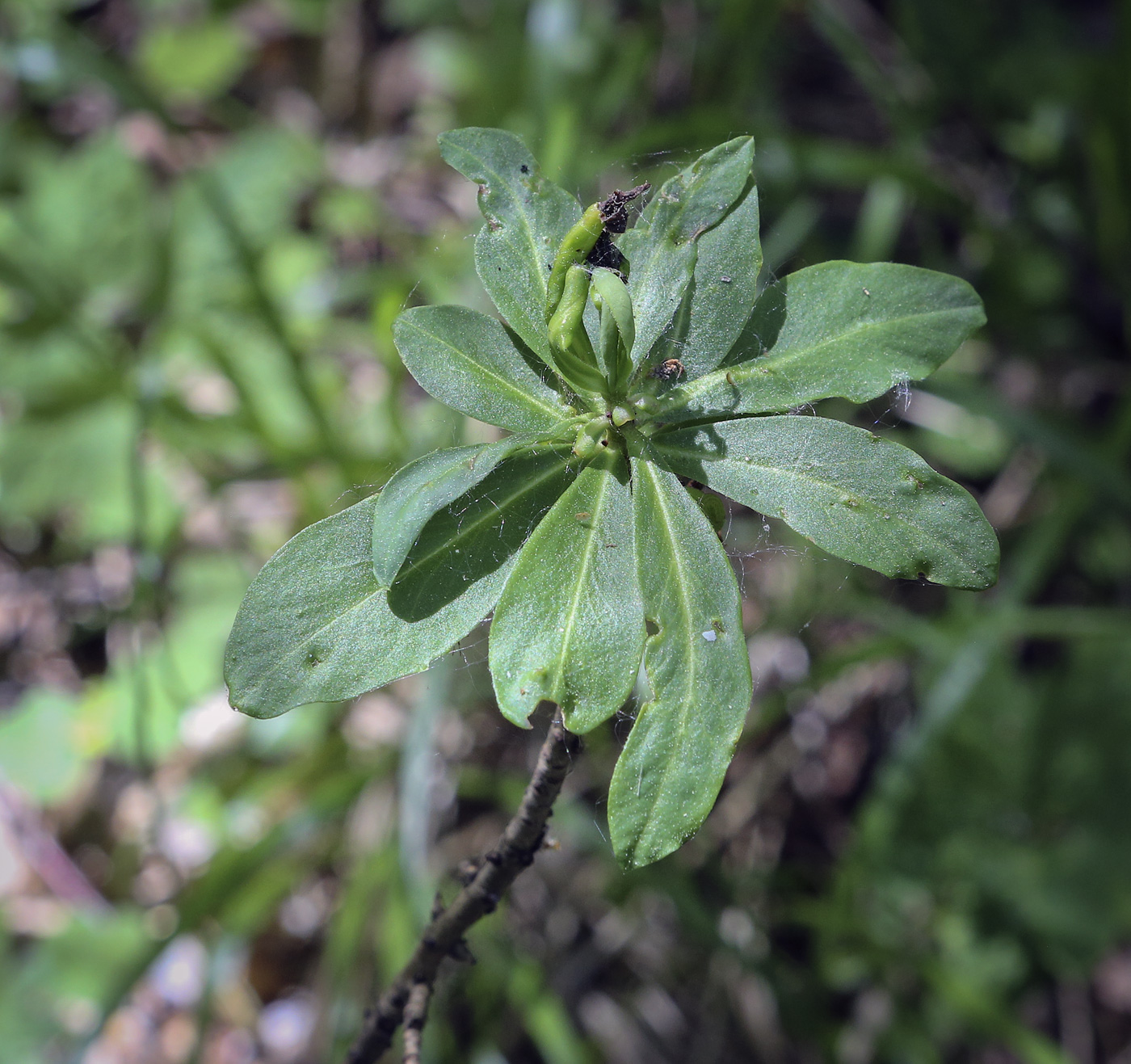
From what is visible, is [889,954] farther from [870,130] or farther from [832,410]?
[870,130]

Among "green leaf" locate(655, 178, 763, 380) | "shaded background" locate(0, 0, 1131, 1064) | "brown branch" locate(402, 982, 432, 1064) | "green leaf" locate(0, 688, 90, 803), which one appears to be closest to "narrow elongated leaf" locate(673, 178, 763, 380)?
"green leaf" locate(655, 178, 763, 380)

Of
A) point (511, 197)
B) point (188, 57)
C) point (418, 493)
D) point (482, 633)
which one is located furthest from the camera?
point (188, 57)

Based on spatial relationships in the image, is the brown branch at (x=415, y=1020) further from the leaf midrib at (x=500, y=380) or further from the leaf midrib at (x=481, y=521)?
the leaf midrib at (x=500, y=380)

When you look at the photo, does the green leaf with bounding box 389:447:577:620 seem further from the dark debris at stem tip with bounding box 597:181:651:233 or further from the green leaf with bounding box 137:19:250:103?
the green leaf with bounding box 137:19:250:103

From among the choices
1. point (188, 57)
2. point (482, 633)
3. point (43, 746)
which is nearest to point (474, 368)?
point (482, 633)

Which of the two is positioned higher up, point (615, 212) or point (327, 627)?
point (615, 212)

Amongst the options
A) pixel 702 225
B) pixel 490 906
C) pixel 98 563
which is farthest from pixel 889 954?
pixel 98 563

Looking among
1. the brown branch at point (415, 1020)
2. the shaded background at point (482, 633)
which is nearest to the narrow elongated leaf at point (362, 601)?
the brown branch at point (415, 1020)

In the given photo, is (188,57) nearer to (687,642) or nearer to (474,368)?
(474,368)
